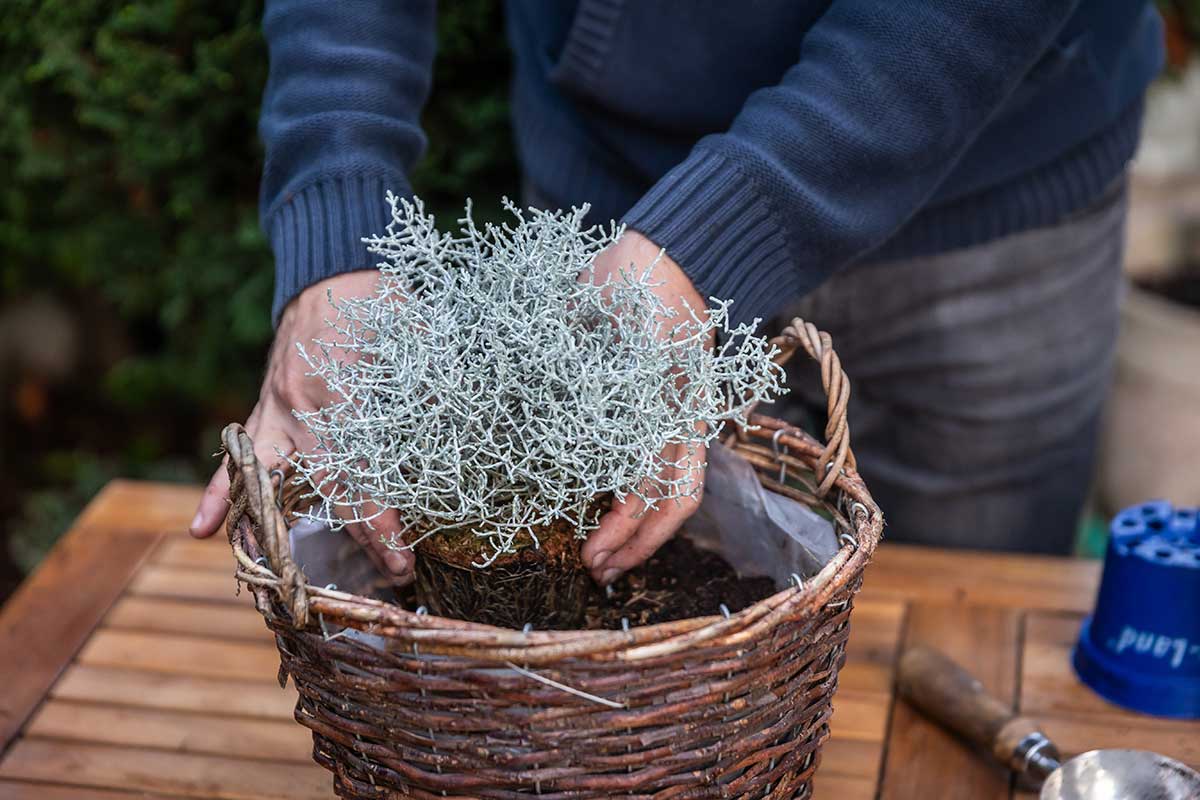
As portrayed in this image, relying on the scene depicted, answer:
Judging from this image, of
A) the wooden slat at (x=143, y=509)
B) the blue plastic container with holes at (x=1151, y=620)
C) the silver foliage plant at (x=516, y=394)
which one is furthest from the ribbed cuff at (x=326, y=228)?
the blue plastic container with holes at (x=1151, y=620)

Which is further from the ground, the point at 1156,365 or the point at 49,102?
the point at 49,102

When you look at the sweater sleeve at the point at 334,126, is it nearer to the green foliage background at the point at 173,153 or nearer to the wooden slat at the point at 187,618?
the wooden slat at the point at 187,618

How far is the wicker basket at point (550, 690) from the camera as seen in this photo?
71cm

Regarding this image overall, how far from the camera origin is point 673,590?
37.8 inches

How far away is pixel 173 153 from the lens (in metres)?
1.79

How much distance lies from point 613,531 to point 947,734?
45 cm

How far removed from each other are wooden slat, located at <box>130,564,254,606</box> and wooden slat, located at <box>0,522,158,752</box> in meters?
0.02

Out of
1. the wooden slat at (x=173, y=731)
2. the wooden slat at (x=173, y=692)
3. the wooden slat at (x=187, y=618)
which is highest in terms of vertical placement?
the wooden slat at (x=173, y=731)

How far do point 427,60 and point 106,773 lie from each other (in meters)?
0.75

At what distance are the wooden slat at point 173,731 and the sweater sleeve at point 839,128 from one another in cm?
57

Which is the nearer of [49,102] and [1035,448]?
[1035,448]

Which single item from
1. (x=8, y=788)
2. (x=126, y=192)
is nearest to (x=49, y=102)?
(x=126, y=192)

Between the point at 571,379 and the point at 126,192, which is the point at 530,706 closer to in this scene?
the point at 571,379

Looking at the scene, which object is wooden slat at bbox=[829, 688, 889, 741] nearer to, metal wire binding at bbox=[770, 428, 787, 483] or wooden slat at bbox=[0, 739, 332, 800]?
metal wire binding at bbox=[770, 428, 787, 483]
